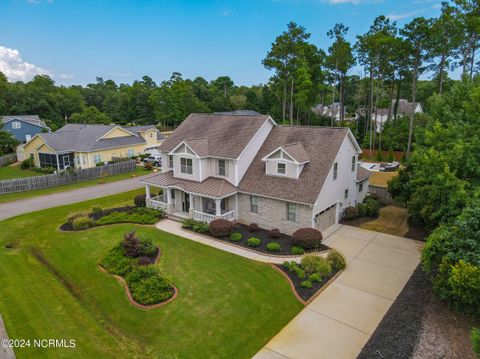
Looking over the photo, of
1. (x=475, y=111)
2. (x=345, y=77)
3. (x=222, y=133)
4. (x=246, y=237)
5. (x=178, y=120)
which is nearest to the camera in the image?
(x=475, y=111)

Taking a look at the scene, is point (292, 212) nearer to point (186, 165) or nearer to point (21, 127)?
point (186, 165)

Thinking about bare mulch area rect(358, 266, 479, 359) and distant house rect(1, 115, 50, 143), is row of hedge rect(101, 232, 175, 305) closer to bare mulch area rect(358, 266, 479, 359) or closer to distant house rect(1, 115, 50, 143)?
bare mulch area rect(358, 266, 479, 359)

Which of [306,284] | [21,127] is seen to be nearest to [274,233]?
[306,284]

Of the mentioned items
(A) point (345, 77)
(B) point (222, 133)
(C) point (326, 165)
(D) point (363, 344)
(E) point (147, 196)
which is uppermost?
(A) point (345, 77)

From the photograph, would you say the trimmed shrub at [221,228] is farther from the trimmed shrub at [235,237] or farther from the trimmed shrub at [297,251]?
the trimmed shrub at [297,251]

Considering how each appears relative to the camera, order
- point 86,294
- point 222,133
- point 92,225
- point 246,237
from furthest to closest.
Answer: point 222,133, point 92,225, point 246,237, point 86,294

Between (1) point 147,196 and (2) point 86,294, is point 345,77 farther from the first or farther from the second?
(2) point 86,294

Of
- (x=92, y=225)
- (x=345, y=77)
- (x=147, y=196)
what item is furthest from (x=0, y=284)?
(x=345, y=77)
